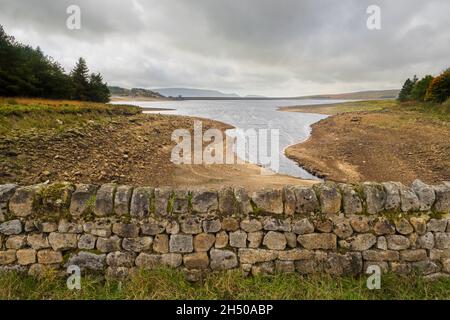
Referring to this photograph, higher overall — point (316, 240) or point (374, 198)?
point (374, 198)

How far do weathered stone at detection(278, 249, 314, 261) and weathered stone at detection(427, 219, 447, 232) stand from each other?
6.16 ft

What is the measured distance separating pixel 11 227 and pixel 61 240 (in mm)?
762

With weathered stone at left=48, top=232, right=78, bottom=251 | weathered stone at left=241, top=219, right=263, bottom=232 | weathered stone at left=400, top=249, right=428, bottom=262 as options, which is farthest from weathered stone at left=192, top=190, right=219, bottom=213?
weathered stone at left=400, top=249, right=428, bottom=262

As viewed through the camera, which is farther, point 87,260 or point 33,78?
point 33,78

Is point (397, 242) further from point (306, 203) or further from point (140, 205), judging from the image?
point (140, 205)

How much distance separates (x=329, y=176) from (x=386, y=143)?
9.33 meters

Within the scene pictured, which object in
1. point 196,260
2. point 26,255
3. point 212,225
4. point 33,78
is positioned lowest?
point 196,260

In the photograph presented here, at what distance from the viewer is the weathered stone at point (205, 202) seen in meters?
4.12

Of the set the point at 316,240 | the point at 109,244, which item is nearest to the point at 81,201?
the point at 109,244

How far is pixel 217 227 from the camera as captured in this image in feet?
13.4

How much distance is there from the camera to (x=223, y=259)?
162 inches

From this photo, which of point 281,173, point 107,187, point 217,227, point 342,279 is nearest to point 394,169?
point 281,173
